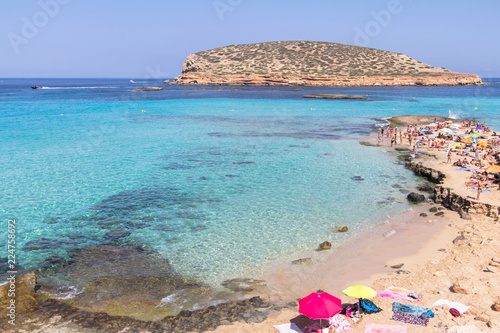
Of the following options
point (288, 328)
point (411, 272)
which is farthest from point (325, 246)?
point (288, 328)

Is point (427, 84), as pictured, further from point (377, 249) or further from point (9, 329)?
point (9, 329)

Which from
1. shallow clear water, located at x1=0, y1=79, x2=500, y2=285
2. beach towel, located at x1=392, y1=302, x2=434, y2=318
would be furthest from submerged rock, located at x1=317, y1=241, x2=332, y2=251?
beach towel, located at x1=392, y1=302, x2=434, y2=318

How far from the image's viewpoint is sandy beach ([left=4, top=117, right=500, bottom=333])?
10.4 m

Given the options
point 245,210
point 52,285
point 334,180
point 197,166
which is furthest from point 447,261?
point 197,166

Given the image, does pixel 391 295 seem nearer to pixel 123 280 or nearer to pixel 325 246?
pixel 325 246

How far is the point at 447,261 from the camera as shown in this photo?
45.4ft

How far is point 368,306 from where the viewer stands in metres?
11.0

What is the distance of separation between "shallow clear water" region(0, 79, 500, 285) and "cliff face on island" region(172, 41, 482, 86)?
8935cm

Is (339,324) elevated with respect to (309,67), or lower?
lower

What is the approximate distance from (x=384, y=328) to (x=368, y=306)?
94cm

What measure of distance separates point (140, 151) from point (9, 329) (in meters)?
23.7

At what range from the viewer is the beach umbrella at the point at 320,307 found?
9787 millimetres

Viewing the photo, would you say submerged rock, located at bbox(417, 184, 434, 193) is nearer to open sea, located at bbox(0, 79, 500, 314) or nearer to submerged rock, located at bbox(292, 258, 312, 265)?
open sea, located at bbox(0, 79, 500, 314)

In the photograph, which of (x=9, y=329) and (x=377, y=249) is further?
(x=377, y=249)
